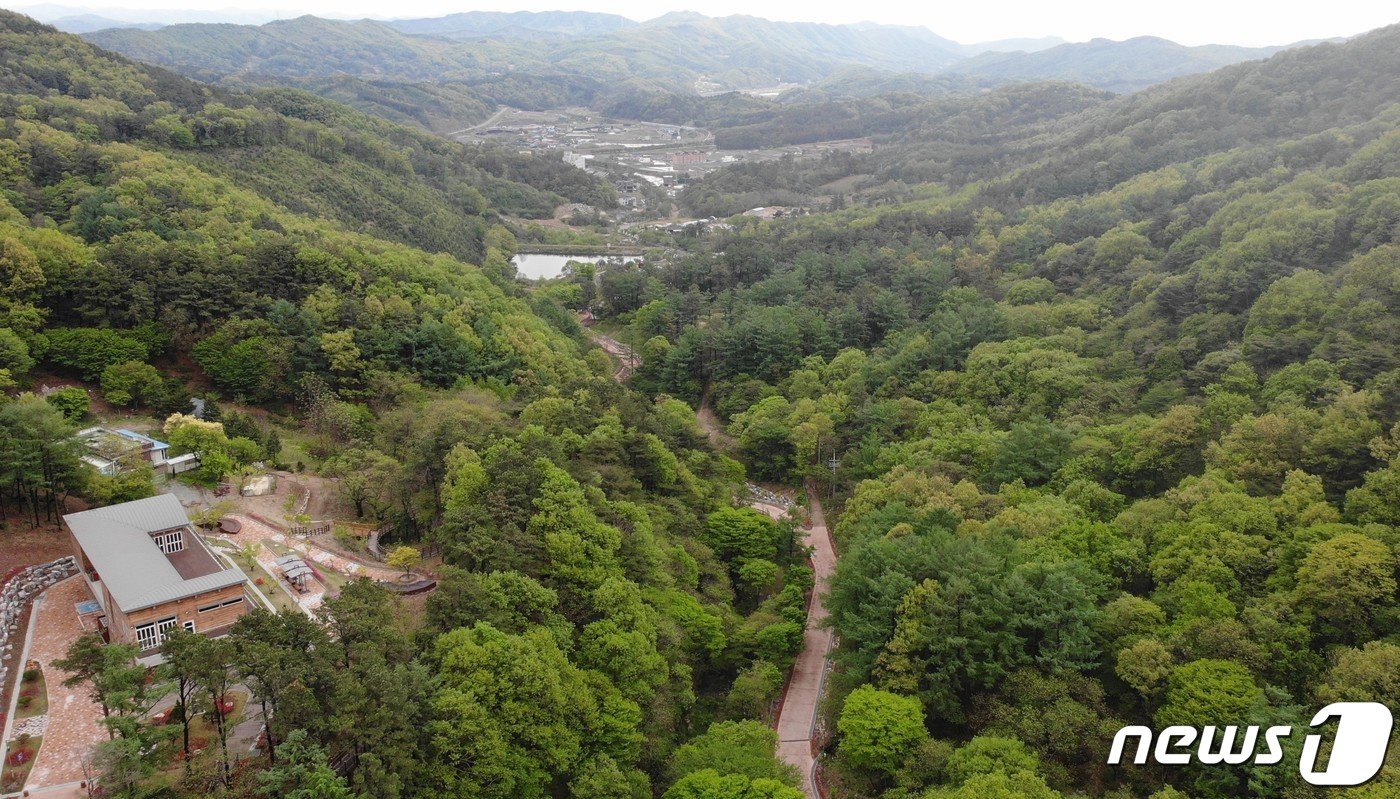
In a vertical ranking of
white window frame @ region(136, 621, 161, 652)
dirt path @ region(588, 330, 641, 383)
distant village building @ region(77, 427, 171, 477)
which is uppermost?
distant village building @ region(77, 427, 171, 477)

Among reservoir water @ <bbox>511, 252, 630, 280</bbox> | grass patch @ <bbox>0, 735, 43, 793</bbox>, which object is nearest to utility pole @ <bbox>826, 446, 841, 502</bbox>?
grass patch @ <bbox>0, 735, 43, 793</bbox>

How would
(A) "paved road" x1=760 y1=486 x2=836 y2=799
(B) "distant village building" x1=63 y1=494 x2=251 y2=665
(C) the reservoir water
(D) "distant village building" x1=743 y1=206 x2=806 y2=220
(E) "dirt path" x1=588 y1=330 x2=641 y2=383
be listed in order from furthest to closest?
1. (D) "distant village building" x1=743 y1=206 x2=806 y2=220
2. (C) the reservoir water
3. (E) "dirt path" x1=588 y1=330 x2=641 y2=383
4. (A) "paved road" x1=760 y1=486 x2=836 y2=799
5. (B) "distant village building" x1=63 y1=494 x2=251 y2=665

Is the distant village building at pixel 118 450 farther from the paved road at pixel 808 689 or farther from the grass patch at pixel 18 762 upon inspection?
the paved road at pixel 808 689

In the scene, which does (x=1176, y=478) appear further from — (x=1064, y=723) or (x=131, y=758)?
(x=131, y=758)

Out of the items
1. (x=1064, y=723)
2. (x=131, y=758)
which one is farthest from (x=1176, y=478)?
(x=131, y=758)

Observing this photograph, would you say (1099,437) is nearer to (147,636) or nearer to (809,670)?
(809,670)

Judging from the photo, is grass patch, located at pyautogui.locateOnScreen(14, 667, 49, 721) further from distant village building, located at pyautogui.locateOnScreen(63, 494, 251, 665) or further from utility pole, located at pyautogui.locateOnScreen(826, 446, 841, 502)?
utility pole, located at pyautogui.locateOnScreen(826, 446, 841, 502)
